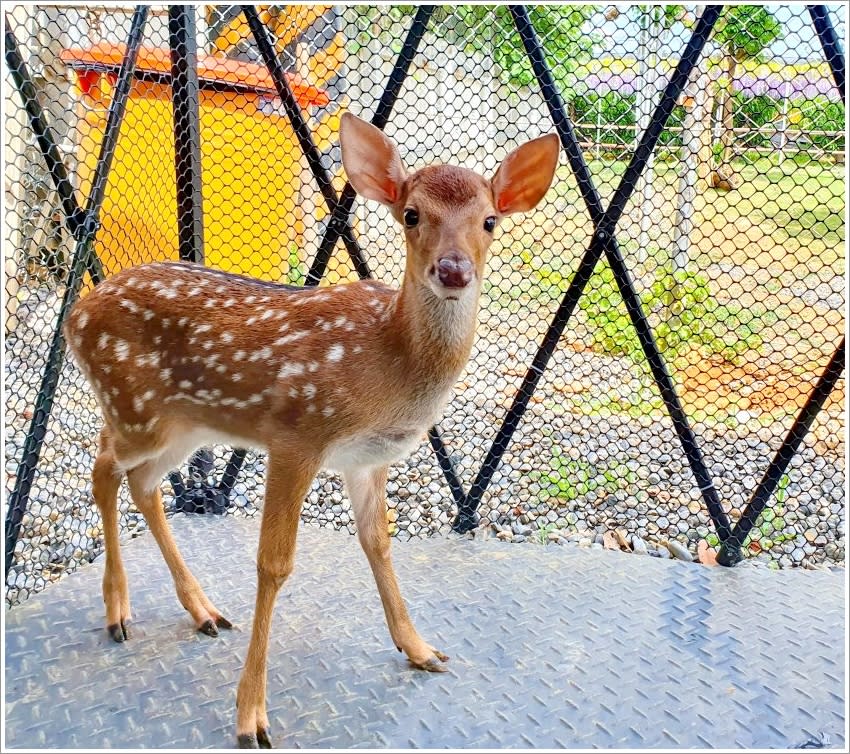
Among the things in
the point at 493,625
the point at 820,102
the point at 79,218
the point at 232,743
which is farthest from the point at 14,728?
the point at 820,102

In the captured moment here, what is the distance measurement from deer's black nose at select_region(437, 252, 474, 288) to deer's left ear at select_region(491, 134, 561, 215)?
0.34 m

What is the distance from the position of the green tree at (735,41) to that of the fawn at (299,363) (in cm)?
108

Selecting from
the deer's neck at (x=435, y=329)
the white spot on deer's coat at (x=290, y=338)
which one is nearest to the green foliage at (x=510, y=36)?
the deer's neck at (x=435, y=329)

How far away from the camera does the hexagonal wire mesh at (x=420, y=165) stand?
9.07ft

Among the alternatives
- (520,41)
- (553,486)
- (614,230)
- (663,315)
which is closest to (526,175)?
(614,230)

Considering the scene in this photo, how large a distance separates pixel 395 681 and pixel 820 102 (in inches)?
92.5

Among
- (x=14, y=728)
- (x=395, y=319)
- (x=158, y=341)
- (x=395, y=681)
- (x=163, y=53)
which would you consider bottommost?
(x=14, y=728)

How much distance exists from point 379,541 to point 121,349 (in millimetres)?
910

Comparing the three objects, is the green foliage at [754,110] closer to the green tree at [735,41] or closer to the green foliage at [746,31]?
the green tree at [735,41]

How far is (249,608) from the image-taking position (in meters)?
2.62

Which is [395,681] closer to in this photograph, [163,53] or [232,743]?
[232,743]

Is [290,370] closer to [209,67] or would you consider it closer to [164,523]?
[164,523]

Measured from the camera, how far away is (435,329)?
209 centimetres

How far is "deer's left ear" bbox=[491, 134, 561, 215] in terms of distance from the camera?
2.11 meters
